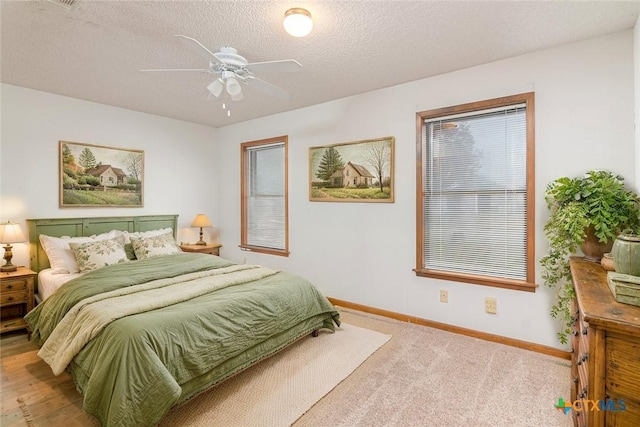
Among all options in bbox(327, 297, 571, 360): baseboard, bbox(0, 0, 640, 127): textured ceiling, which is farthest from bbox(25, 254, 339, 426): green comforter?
bbox(0, 0, 640, 127): textured ceiling

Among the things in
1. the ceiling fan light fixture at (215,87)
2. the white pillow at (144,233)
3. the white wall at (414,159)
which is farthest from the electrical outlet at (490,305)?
the white pillow at (144,233)

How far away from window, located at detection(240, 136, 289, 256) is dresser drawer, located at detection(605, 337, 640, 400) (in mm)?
3562

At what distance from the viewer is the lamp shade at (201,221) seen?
4719 mm

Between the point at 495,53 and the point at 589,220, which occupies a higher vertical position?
the point at 495,53

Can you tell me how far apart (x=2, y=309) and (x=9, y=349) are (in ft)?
2.03

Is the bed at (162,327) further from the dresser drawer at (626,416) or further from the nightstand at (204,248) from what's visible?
the dresser drawer at (626,416)

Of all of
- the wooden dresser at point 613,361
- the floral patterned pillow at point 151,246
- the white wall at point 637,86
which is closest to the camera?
the wooden dresser at point 613,361

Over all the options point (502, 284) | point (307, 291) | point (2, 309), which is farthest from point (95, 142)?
point (502, 284)

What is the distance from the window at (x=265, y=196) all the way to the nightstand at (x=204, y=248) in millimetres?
394

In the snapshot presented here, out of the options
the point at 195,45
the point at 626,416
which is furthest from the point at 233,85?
the point at 626,416

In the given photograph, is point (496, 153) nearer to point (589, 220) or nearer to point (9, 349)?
point (589, 220)

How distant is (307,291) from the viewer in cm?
290

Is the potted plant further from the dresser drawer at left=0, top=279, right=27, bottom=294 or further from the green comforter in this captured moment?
the dresser drawer at left=0, top=279, right=27, bottom=294

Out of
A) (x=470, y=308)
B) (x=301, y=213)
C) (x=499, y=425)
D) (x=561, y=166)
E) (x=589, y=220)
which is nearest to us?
(x=499, y=425)
